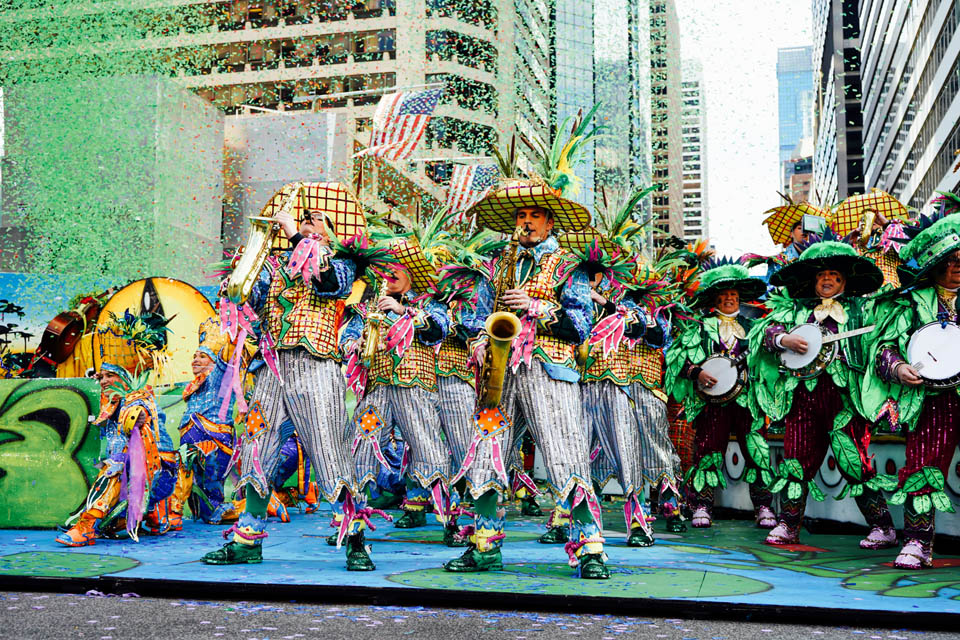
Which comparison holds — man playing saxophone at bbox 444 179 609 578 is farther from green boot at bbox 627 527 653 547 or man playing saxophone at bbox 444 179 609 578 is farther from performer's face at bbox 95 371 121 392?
performer's face at bbox 95 371 121 392

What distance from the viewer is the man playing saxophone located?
216 inches

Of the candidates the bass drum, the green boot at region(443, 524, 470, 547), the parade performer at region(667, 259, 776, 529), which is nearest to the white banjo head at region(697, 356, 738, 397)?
the parade performer at region(667, 259, 776, 529)

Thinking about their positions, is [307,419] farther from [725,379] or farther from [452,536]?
[725,379]

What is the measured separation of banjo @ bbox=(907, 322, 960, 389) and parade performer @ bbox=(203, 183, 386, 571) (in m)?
3.47

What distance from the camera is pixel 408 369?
7.39 metres

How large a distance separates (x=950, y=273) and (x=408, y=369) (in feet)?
12.4

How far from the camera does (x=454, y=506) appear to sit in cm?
749

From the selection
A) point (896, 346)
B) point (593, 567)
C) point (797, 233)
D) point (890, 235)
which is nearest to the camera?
point (593, 567)

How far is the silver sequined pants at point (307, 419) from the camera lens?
5750 mm

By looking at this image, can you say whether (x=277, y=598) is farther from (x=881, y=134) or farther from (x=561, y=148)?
(x=881, y=134)

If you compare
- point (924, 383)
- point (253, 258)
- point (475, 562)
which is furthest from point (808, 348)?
point (253, 258)

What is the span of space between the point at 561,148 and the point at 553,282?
910mm

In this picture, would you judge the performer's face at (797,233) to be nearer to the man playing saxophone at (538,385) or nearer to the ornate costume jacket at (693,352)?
the ornate costume jacket at (693,352)

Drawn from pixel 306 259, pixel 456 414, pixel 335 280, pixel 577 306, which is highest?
pixel 306 259
